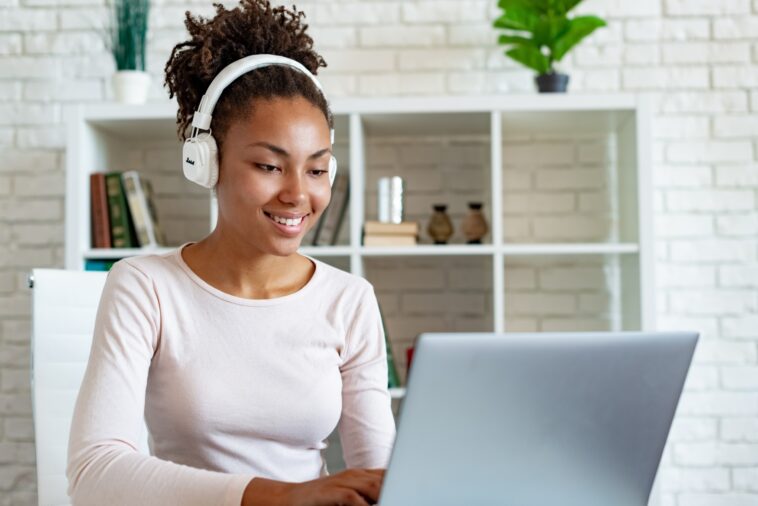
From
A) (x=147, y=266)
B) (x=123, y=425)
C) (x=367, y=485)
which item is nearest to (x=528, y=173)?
(x=147, y=266)

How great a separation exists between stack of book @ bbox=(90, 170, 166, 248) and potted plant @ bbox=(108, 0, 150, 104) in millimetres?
261

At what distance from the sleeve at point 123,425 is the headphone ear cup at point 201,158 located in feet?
0.57

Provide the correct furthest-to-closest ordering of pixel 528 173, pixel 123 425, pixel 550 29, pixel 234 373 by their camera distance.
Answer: pixel 528 173, pixel 550 29, pixel 234 373, pixel 123 425

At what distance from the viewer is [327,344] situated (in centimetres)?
142

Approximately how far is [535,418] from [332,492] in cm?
23

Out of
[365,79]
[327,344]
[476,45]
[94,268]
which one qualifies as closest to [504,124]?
[476,45]

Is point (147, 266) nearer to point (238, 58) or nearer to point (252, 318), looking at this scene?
point (252, 318)

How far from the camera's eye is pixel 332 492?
927 millimetres

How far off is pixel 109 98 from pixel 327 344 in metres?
1.90

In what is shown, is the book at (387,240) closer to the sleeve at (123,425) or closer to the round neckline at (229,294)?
the round neckline at (229,294)

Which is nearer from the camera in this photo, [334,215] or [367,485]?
[367,485]

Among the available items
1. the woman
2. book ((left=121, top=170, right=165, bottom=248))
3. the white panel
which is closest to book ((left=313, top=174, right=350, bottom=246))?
book ((left=121, top=170, right=165, bottom=248))

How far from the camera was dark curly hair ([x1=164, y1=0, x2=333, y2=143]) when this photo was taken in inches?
54.5

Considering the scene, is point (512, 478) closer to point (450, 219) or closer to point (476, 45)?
point (450, 219)
